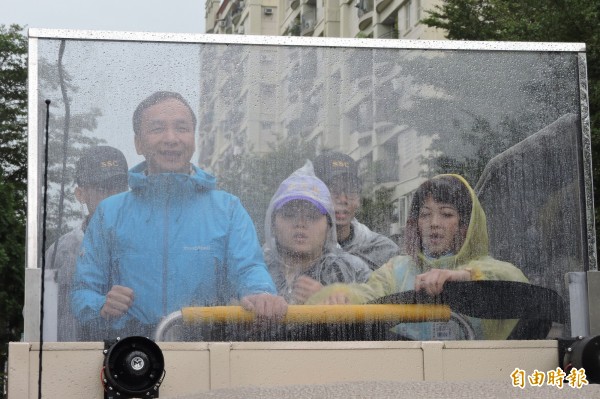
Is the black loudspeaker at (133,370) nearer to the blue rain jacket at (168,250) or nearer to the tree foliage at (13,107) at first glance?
the blue rain jacket at (168,250)

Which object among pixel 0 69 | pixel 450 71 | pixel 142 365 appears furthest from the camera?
pixel 0 69

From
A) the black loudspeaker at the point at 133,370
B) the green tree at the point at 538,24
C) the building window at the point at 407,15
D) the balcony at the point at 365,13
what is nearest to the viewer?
the black loudspeaker at the point at 133,370

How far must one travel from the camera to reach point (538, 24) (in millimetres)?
19516

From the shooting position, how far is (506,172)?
7.82 metres

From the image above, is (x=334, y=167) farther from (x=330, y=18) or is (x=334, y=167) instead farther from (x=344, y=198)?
(x=330, y=18)

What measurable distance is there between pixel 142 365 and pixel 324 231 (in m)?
1.63

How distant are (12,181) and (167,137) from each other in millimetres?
21147

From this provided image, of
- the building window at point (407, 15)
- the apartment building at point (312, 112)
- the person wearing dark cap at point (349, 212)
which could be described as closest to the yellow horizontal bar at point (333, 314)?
the person wearing dark cap at point (349, 212)

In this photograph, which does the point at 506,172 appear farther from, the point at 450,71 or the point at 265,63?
the point at 265,63

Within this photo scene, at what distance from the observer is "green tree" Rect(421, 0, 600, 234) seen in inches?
704

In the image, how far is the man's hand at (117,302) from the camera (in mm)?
7266

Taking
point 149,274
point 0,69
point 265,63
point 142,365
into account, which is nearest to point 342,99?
point 265,63

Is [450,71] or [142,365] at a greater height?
[450,71]

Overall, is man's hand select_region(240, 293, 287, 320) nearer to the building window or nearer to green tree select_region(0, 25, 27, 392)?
green tree select_region(0, 25, 27, 392)
